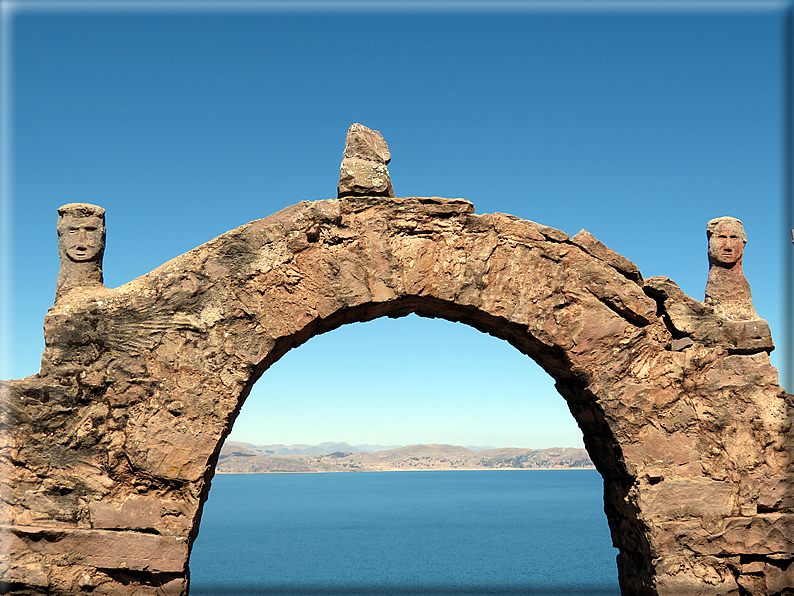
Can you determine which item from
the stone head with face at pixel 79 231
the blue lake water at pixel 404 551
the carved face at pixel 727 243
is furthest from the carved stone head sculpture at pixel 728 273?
the blue lake water at pixel 404 551

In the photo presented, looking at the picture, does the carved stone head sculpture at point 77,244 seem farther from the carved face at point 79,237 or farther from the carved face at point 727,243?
the carved face at point 727,243

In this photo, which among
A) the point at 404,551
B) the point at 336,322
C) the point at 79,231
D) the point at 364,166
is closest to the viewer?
the point at 79,231

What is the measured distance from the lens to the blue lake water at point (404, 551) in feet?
58.5

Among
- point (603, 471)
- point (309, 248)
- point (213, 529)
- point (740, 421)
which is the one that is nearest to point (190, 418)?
point (309, 248)

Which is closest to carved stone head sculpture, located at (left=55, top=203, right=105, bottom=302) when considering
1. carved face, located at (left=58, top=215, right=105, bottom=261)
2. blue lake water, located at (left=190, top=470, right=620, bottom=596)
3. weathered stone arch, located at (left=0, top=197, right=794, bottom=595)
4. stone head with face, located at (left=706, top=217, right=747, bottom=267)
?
carved face, located at (left=58, top=215, right=105, bottom=261)

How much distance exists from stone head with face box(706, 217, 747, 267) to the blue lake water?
5013mm

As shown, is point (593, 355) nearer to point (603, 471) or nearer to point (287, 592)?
point (603, 471)

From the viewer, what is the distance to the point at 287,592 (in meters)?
11.3

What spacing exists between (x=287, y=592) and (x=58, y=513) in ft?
25.5

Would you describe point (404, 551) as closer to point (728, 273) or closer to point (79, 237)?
point (728, 273)

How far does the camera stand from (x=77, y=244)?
4.78 meters

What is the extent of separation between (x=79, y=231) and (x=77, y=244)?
96mm

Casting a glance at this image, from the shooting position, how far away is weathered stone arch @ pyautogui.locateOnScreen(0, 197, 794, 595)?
443 cm

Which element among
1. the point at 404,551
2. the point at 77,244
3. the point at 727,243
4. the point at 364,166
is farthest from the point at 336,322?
the point at 404,551
